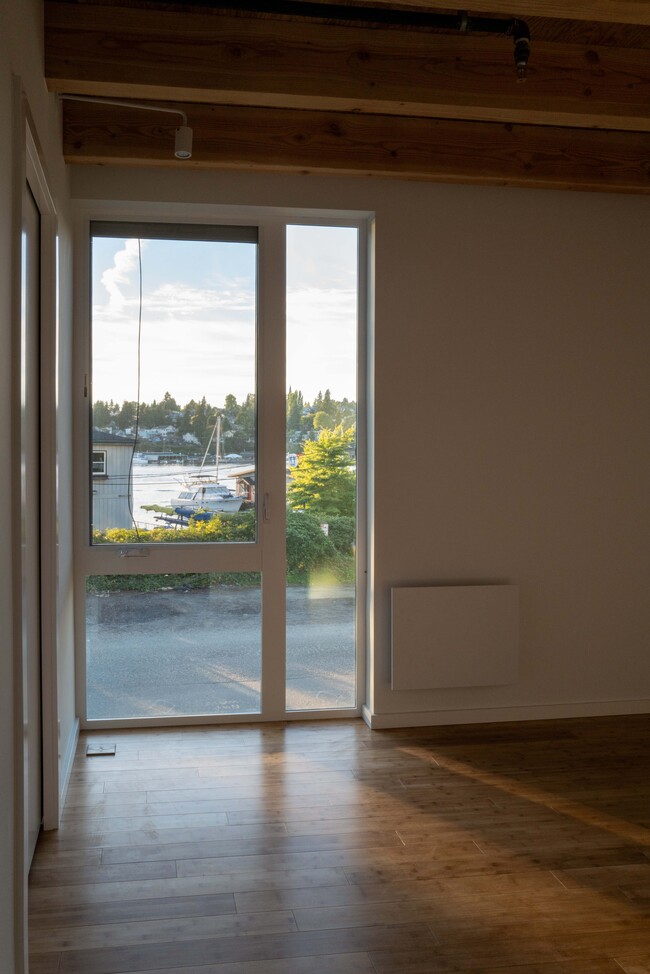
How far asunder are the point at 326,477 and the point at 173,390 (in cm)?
90

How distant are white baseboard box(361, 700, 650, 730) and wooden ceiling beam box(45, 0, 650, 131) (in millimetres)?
2805

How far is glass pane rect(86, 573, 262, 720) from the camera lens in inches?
169

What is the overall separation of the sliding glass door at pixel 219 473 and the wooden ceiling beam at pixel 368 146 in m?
0.52

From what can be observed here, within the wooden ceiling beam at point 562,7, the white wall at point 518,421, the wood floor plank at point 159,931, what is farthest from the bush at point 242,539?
the wooden ceiling beam at point 562,7

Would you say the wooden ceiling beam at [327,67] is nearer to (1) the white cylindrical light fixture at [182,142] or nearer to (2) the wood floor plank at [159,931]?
(1) the white cylindrical light fixture at [182,142]

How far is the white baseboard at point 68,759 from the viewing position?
3452mm

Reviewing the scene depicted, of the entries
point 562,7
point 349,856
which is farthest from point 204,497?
point 562,7

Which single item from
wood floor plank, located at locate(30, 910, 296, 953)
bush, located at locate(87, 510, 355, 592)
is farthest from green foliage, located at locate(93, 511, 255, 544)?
wood floor plank, located at locate(30, 910, 296, 953)

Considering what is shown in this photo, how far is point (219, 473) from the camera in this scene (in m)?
4.39

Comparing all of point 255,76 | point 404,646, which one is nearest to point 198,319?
point 255,76

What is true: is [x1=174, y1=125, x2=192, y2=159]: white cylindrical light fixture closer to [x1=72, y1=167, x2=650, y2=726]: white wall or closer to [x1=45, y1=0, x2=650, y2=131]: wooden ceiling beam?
[x1=45, y1=0, x2=650, y2=131]: wooden ceiling beam

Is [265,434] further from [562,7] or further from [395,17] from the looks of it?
[562,7]

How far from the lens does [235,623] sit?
4.41m

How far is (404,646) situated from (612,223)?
96.6 inches
